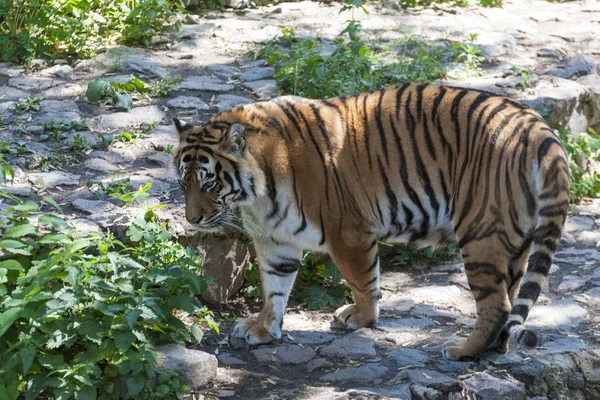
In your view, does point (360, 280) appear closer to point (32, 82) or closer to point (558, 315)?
point (558, 315)

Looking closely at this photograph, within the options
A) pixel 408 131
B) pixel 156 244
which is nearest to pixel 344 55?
pixel 408 131

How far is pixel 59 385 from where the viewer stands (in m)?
4.09

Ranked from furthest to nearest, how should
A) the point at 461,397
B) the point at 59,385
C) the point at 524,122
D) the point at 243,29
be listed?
the point at 243,29, the point at 524,122, the point at 461,397, the point at 59,385

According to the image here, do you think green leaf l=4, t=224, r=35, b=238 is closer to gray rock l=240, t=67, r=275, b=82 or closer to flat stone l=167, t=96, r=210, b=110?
flat stone l=167, t=96, r=210, b=110

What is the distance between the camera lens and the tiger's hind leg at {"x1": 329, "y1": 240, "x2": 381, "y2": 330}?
16.5 feet

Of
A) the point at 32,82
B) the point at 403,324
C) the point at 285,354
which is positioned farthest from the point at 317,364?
the point at 32,82

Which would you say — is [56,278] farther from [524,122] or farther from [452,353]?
[524,122]

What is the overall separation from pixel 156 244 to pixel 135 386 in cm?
100

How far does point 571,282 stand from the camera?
6.20 metres

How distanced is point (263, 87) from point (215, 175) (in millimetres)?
2776

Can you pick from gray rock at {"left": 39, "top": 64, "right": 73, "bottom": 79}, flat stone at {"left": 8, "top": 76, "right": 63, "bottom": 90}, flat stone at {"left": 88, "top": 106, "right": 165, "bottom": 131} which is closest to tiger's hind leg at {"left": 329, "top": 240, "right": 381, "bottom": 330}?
flat stone at {"left": 88, "top": 106, "right": 165, "bottom": 131}

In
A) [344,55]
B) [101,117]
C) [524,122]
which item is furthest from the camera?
[344,55]

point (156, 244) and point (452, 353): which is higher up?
point (156, 244)

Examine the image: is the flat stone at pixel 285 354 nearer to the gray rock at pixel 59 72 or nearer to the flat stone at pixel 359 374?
the flat stone at pixel 359 374
